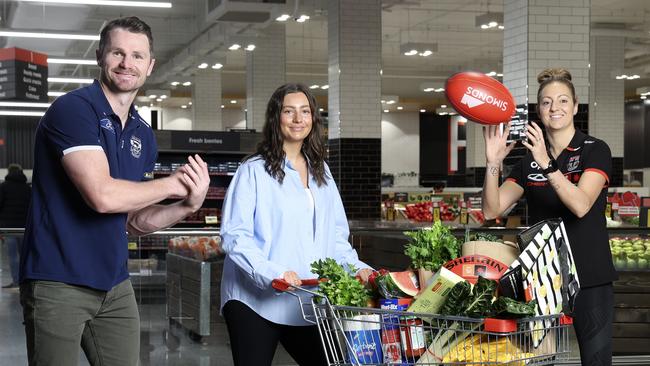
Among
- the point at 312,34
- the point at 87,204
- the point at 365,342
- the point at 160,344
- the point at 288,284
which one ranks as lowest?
the point at 160,344

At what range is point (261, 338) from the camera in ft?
10.2

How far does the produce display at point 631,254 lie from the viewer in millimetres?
6207

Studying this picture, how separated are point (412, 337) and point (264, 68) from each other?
1682 cm

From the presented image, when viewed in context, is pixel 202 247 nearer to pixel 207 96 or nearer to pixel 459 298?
pixel 459 298

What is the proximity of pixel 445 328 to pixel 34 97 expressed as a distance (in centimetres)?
1275

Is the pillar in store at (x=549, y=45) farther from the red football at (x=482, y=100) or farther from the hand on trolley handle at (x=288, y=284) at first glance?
the hand on trolley handle at (x=288, y=284)

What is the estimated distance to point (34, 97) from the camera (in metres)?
13.9

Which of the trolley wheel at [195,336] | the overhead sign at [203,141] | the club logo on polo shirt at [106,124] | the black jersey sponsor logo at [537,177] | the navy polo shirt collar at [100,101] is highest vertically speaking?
the overhead sign at [203,141]

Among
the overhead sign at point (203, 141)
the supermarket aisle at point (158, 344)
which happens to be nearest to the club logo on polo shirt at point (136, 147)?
the supermarket aisle at point (158, 344)

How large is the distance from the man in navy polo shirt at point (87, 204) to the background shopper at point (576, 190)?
1.40 meters

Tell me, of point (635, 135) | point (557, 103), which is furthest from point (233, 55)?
point (557, 103)

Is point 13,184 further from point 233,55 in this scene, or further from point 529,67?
point 233,55

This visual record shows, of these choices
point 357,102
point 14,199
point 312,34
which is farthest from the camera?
point 312,34

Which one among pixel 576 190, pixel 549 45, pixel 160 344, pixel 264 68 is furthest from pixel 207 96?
pixel 576 190
